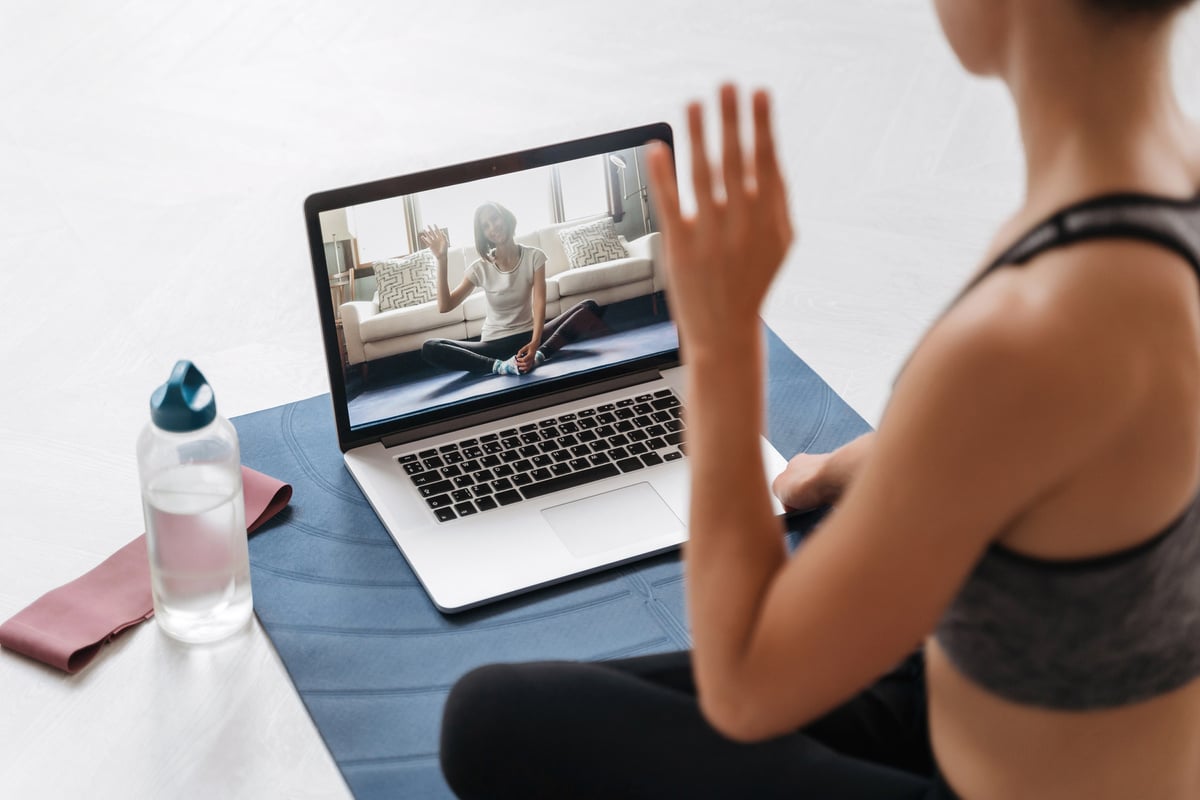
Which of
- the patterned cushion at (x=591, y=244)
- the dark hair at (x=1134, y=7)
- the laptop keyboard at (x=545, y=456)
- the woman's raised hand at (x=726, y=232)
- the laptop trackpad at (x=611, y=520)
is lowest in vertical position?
the laptop trackpad at (x=611, y=520)

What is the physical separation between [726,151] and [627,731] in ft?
1.60

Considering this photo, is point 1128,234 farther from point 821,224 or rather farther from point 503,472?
point 821,224

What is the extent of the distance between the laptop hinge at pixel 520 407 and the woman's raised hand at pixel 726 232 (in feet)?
2.76

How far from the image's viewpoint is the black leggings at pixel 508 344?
164cm

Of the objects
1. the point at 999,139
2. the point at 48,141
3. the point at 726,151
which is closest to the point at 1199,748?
the point at 726,151

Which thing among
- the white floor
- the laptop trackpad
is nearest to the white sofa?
the laptop trackpad

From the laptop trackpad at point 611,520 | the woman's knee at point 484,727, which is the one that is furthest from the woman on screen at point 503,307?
the woman's knee at point 484,727

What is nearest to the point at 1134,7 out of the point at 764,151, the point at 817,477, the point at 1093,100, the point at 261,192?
the point at 1093,100

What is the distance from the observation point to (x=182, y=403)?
1.37 metres

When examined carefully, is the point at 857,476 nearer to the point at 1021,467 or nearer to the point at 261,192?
the point at 1021,467

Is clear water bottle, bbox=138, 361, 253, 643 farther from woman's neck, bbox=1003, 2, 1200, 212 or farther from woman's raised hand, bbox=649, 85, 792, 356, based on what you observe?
woman's neck, bbox=1003, 2, 1200, 212

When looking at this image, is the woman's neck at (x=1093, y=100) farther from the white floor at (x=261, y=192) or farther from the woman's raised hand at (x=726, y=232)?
the white floor at (x=261, y=192)

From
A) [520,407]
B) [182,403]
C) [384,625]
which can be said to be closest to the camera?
[182,403]

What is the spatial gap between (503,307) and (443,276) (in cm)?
8
